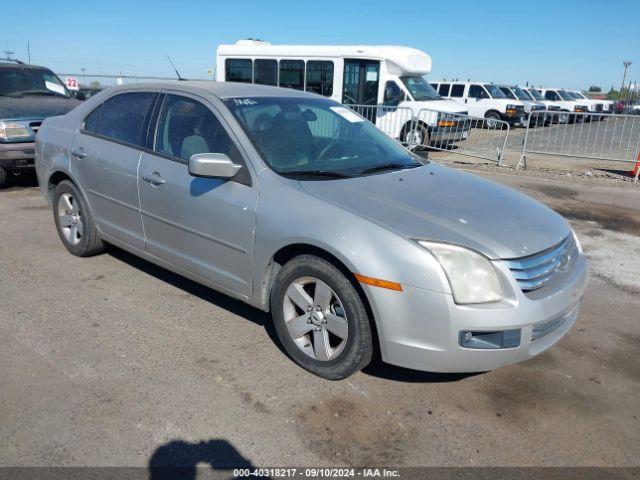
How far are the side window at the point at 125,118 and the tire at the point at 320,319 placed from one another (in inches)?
72.3

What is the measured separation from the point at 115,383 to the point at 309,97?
2627mm

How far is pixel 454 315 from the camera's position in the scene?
2828 millimetres

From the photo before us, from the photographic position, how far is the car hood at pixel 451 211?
9.76 feet

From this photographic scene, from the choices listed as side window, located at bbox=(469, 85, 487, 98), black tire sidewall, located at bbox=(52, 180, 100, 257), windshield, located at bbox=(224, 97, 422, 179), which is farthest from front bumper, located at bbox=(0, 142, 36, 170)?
side window, located at bbox=(469, 85, 487, 98)

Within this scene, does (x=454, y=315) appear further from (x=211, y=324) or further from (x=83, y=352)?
(x=83, y=352)

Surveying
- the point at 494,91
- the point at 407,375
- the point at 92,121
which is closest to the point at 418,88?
the point at 494,91

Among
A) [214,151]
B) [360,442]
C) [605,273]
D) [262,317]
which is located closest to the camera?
[360,442]

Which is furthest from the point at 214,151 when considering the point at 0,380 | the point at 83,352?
the point at 0,380

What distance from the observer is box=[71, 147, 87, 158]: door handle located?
479cm

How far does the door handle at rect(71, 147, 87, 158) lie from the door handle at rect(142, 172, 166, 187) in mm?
1014

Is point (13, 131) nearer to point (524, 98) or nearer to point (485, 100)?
point (485, 100)

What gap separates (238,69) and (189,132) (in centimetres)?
1200

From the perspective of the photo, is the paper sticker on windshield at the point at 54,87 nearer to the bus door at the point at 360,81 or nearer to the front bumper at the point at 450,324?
the bus door at the point at 360,81

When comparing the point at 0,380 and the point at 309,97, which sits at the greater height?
the point at 309,97
